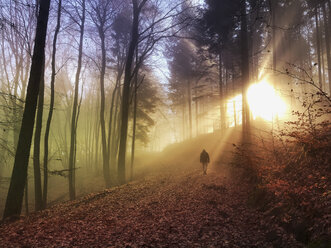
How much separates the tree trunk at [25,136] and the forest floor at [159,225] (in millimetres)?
727

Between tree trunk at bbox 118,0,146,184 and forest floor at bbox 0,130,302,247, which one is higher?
tree trunk at bbox 118,0,146,184

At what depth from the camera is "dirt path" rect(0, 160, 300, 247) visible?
4504mm

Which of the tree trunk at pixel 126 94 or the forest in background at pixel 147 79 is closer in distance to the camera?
the forest in background at pixel 147 79

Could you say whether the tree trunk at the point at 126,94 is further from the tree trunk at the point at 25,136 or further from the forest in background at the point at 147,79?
the tree trunk at the point at 25,136

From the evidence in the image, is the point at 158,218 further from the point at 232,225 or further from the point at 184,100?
the point at 184,100

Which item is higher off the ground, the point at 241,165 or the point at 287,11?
the point at 287,11

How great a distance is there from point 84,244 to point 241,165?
20.5ft

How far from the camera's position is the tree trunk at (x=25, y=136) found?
720 cm

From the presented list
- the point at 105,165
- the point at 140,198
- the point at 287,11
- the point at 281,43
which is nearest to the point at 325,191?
the point at 140,198

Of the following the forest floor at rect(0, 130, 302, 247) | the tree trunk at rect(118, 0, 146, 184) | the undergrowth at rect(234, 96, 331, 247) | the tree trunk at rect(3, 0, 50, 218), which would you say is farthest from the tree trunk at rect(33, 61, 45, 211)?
the undergrowth at rect(234, 96, 331, 247)

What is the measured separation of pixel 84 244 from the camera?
4578 millimetres

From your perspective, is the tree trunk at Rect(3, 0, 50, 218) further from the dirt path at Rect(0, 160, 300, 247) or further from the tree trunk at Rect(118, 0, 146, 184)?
the tree trunk at Rect(118, 0, 146, 184)

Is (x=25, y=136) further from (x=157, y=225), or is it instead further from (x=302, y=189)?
(x=302, y=189)

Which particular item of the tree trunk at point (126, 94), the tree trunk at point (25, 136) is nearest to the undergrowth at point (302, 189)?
the tree trunk at point (25, 136)
